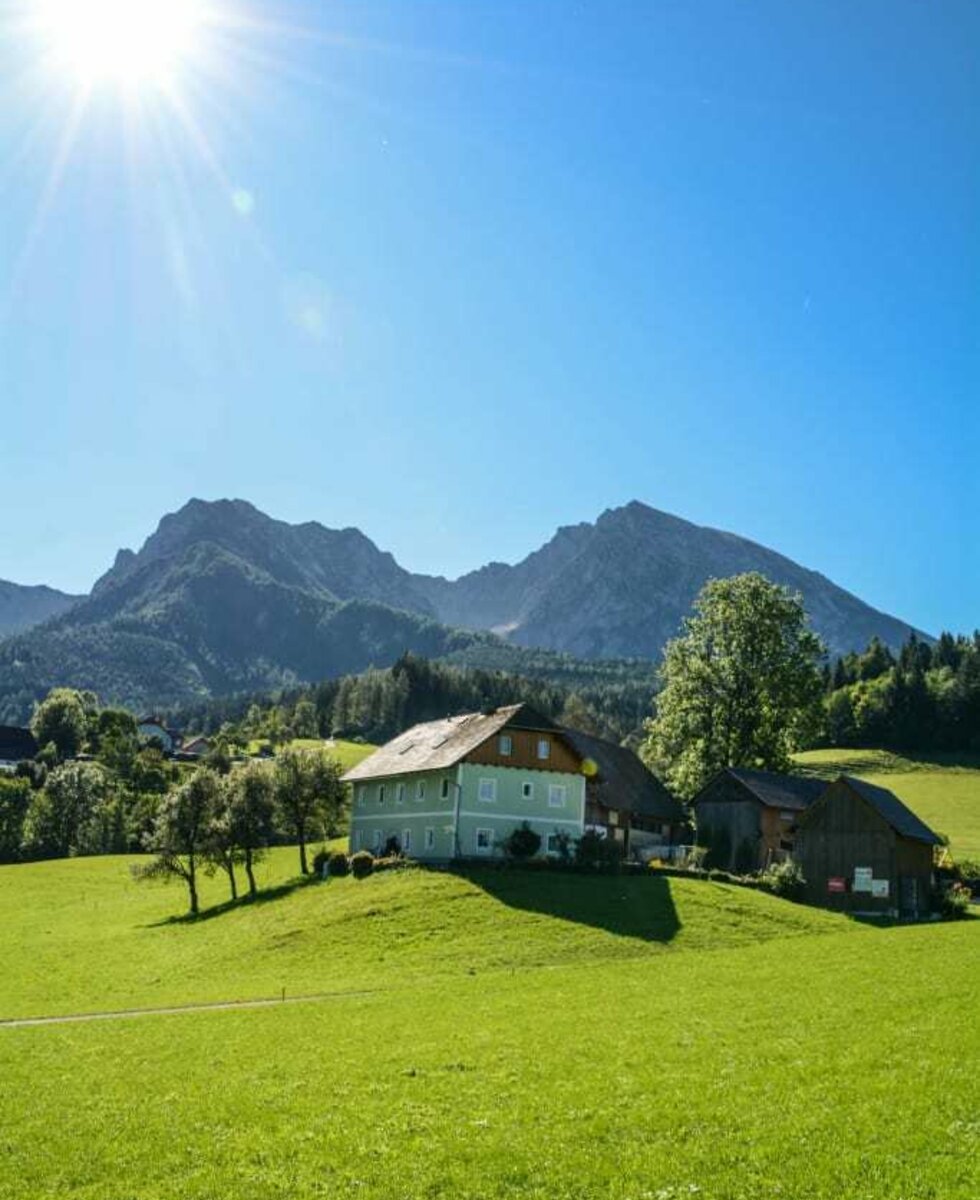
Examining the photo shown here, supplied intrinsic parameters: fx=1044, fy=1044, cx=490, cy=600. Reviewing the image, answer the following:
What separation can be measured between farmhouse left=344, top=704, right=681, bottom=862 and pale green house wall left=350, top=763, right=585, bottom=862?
0.21 ft

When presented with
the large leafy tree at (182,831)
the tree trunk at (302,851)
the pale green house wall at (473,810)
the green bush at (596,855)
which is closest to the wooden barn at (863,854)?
the green bush at (596,855)

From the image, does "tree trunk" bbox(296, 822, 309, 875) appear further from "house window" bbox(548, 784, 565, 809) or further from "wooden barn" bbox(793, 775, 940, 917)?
"wooden barn" bbox(793, 775, 940, 917)

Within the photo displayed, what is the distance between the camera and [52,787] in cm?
11788

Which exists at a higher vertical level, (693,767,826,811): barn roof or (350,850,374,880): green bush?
(693,767,826,811): barn roof

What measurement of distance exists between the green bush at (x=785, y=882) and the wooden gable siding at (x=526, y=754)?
48.5ft

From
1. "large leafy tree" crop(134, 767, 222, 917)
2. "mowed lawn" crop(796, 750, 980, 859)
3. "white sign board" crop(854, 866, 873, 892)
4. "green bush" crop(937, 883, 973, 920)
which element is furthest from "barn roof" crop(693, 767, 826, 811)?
"large leafy tree" crop(134, 767, 222, 917)

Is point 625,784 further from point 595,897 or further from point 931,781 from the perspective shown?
point 931,781

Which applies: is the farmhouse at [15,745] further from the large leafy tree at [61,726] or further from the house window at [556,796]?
the house window at [556,796]

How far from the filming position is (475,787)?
67750 millimetres

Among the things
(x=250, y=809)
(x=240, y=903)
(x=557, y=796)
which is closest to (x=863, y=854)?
(x=557, y=796)

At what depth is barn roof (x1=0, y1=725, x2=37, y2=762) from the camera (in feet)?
578

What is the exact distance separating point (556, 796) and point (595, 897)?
55.8 ft

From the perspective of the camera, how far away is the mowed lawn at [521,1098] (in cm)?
1506

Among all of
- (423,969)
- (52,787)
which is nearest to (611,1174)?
(423,969)
